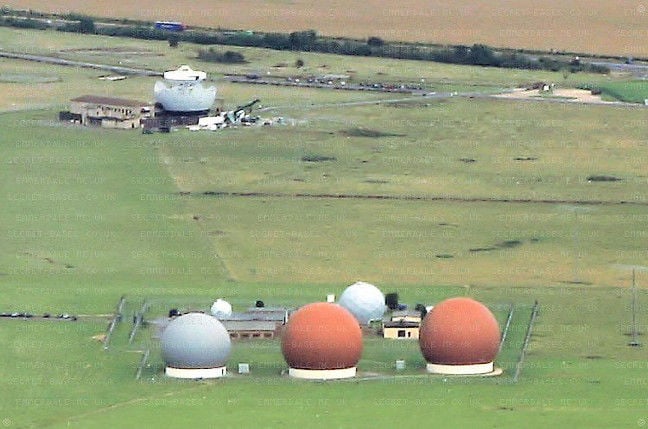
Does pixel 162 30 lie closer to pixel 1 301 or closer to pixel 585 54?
pixel 585 54

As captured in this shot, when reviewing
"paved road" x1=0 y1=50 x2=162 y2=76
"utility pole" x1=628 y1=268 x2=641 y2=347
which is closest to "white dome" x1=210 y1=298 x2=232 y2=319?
"utility pole" x1=628 y1=268 x2=641 y2=347

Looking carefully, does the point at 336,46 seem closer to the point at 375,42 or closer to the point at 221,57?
the point at 375,42

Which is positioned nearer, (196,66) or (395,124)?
(395,124)

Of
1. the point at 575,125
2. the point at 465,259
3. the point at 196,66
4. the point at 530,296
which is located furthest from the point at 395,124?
the point at 530,296

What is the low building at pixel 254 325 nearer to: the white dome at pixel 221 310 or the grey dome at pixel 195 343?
the white dome at pixel 221 310

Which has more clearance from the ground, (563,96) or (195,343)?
(195,343)

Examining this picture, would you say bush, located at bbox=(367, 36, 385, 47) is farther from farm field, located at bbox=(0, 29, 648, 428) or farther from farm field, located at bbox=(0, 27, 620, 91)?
farm field, located at bbox=(0, 29, 648, 428)

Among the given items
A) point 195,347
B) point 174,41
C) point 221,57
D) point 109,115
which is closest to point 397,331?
point 195,347
